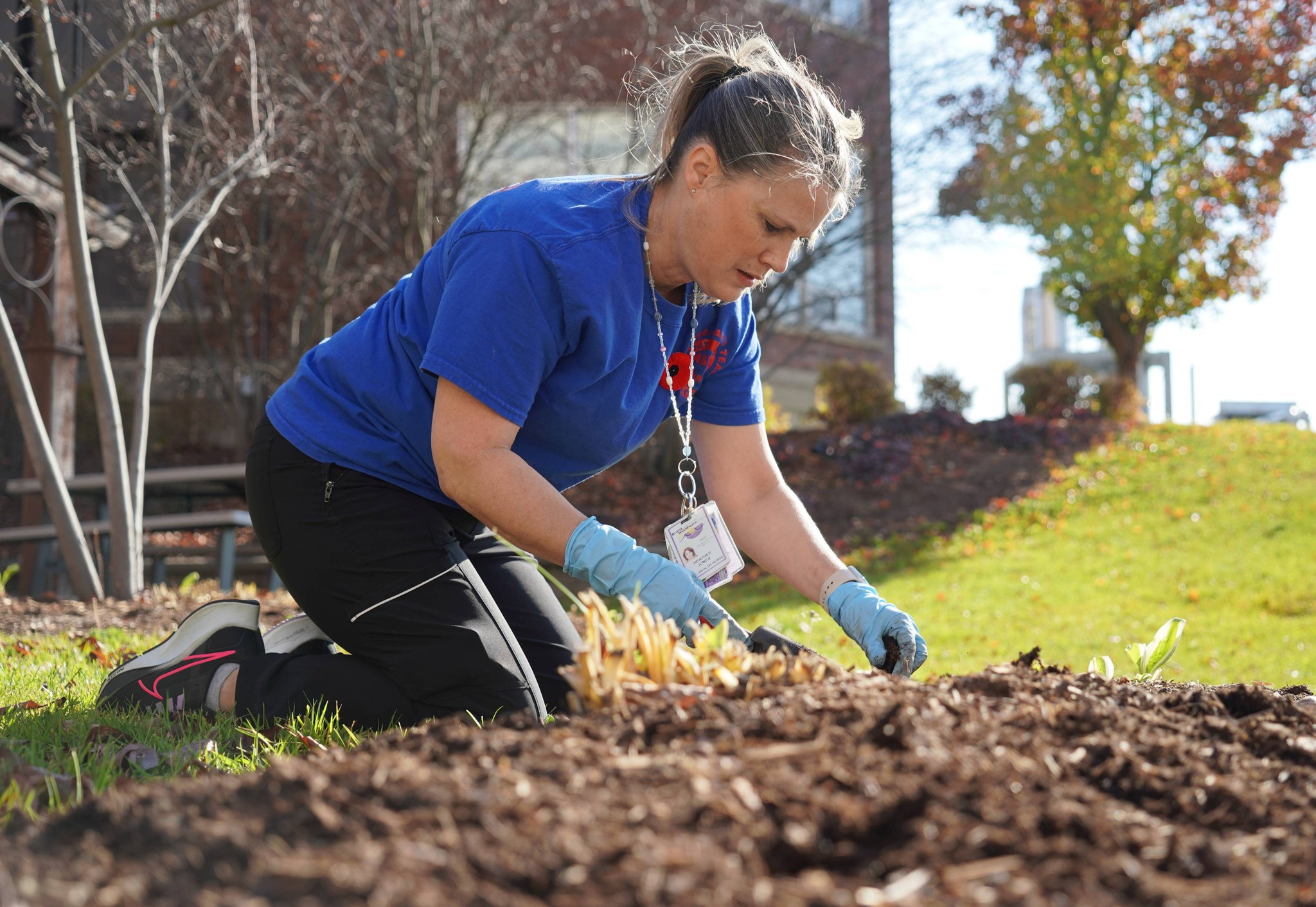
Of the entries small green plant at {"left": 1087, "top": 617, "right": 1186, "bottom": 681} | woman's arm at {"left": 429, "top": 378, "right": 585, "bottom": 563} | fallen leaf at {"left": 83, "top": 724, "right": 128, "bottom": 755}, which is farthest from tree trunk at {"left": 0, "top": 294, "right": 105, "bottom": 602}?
small green plant at {"left": 1087, "top": 617, "right": 1186, "bottom": 681}

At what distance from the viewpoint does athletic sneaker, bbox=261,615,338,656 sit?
2771 millimetres

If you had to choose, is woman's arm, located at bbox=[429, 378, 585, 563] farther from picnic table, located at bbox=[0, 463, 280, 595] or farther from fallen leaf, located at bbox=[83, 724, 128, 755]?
picnic table, located at bbox=[0, 463, 280, 595]

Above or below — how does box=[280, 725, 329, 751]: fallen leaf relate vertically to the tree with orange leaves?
below

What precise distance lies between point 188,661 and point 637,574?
1227 mm

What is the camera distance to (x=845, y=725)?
4.65 feet

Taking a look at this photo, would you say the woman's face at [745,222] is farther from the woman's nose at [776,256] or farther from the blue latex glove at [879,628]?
the blue latex glove at [879,628]

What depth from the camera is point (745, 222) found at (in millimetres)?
2311

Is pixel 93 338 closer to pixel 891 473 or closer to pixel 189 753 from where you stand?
pixel 189 753

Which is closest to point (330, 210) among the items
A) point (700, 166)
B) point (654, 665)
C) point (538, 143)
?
point (538, 143)

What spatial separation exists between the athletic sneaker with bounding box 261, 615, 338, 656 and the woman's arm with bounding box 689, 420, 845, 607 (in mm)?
1071

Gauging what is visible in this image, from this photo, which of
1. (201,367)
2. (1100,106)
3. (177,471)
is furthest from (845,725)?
(1100,106)

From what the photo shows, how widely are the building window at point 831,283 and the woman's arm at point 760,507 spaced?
5.41m

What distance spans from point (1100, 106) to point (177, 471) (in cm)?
1059

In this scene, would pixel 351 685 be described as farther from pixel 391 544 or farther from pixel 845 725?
pixel 845 725
